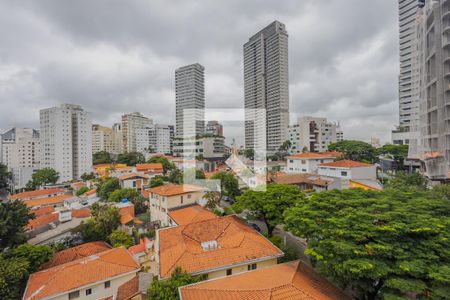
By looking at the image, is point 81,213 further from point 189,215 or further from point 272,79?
point 272,79

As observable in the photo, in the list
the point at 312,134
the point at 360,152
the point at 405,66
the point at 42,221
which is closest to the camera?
the point at 42,221

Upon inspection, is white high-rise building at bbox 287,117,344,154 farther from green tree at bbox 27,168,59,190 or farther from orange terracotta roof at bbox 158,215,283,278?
green tree at bbox 27,168,59,190

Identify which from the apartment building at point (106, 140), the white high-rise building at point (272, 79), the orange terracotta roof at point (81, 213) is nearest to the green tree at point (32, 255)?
the orange terracotta roof at point (81, 213)

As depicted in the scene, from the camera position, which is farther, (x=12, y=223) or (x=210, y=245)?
(x=12, y=223)

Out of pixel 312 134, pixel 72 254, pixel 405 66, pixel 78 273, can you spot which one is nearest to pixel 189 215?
pixel 78 273

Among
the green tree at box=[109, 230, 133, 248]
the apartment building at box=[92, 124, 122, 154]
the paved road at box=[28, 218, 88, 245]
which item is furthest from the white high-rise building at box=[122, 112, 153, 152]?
the green tree at box=[109, 230, 133, 248]

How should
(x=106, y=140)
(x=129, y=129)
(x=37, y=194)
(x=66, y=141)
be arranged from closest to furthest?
1. (x=37, y=194)
2. (x=66, y=141)
3. (x=129, y=129)
4. (x=106, y=140)
